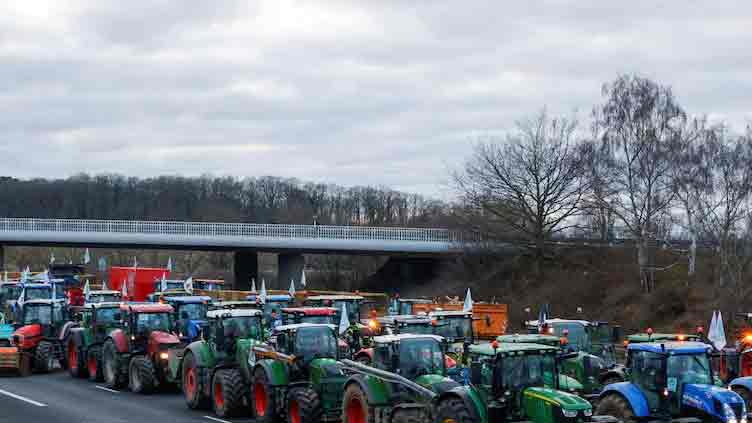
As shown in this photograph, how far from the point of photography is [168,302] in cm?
2830

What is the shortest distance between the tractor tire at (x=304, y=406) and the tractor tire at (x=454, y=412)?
314cm

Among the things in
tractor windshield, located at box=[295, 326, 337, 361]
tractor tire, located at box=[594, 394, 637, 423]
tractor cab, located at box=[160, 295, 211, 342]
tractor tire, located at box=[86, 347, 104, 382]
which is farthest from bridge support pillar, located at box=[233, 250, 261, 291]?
tractor tire, located at box=[594, 394, 637, 423]

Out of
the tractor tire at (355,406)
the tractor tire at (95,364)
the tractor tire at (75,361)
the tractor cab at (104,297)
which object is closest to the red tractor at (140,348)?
the tractor tire at (95,364)

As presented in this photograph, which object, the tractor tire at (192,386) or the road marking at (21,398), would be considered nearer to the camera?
the tractor tire at (192,386)

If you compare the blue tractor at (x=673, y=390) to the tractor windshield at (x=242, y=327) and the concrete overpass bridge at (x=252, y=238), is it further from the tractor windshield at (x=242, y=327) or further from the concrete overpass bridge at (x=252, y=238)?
the concrete overpass bridge at (x=252, y=238)

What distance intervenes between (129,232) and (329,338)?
45.5 m

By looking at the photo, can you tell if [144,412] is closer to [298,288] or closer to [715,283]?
[715,283]

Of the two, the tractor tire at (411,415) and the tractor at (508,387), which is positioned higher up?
the tractor at (508,387)

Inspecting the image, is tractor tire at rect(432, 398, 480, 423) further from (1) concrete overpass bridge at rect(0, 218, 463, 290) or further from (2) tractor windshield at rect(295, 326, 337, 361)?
(1) concrete overpass bridge at rect(0, 218, 463, 290)

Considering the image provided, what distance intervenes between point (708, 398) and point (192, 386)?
37.6 feet

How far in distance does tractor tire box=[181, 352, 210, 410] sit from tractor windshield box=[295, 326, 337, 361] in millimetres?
3515

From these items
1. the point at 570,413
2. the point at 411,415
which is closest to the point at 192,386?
the point at 411,415

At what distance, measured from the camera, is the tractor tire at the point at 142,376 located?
79.4ft

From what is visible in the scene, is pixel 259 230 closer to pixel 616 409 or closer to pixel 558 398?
pixel 616 409
